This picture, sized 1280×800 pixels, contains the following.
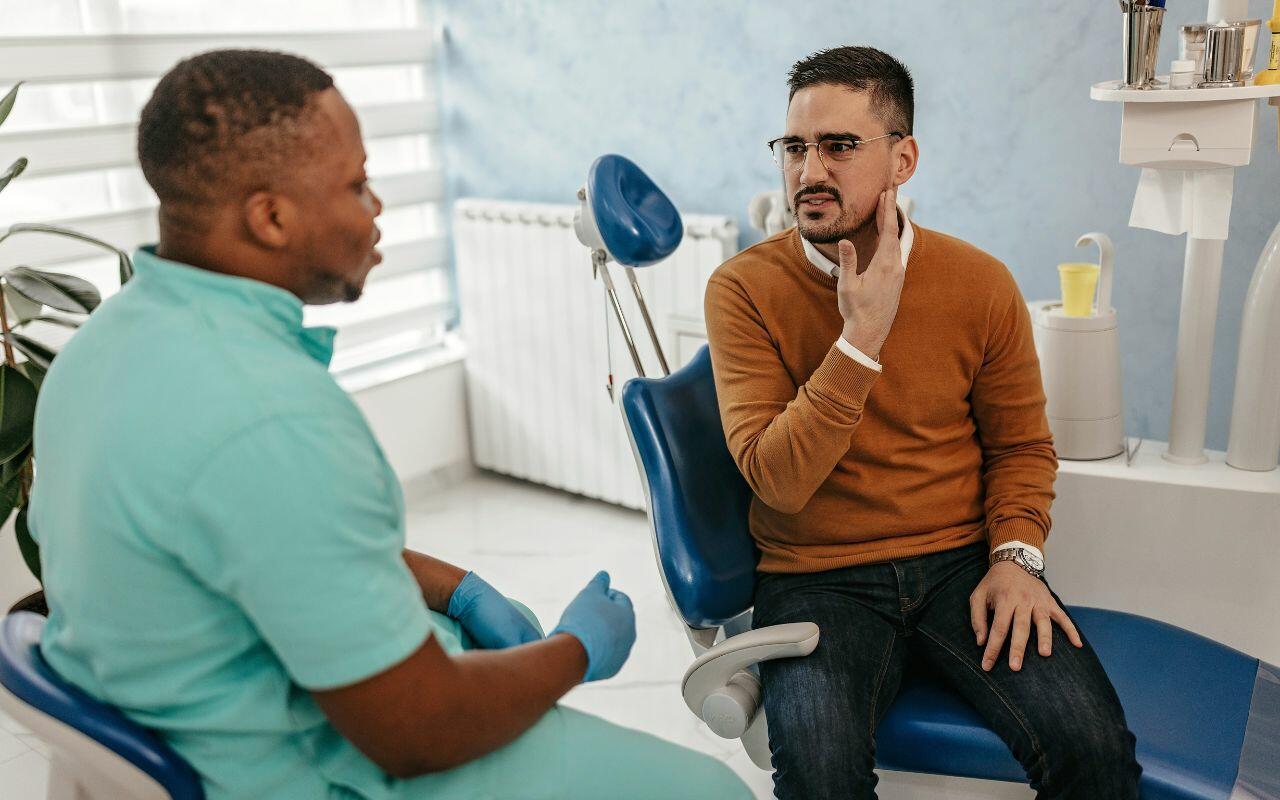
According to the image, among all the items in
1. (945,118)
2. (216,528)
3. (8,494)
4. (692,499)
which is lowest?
(8,494)

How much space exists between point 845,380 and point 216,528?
906 mm

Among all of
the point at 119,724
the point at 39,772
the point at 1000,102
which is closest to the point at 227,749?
the point at 119,724

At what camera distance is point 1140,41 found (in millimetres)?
1879

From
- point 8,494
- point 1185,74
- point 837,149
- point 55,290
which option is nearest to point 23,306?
point 55,290

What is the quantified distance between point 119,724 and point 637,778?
464 mm

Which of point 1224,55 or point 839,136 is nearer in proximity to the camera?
point 839,136

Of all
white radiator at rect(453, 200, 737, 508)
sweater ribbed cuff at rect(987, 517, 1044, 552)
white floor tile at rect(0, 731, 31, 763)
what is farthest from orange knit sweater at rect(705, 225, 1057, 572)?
white floor tile at rect(0, 731, 31, 763)

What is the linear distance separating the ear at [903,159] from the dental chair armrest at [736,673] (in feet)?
2.30

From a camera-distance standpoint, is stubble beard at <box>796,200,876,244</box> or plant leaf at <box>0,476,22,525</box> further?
plant leaf at <box>0,476,22,525</box>

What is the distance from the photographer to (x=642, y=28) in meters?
3.10

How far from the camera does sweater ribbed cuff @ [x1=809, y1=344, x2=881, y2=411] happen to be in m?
1.56

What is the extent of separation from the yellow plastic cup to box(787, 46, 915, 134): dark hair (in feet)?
1.62

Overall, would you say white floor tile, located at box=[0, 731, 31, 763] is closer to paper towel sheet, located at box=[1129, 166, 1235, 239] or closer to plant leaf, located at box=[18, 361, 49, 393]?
plant leaf, located at box=[18, 361, 49, 393]

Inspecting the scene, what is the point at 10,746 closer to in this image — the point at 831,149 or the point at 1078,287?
the point at 831,149
